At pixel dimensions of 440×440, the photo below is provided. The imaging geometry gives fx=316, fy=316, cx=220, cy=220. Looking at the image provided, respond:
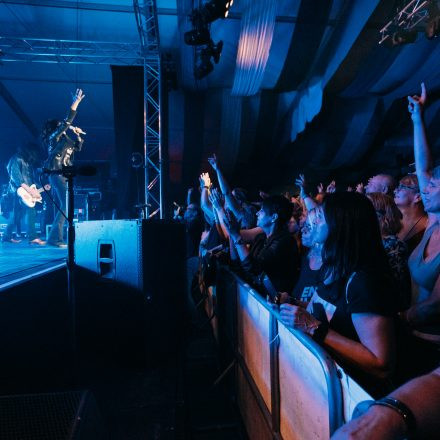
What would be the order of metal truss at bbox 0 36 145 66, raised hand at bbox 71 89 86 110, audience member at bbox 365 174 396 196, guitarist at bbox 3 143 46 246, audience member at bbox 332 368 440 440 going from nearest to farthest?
audience member at bbox 332 368 440 440
audience member at bbox 365 174 396 196
raised hand at bbox 71 89 86 110
guitarist at bbox 3 143 46 246
metal truss at bbox 0 36 145 66

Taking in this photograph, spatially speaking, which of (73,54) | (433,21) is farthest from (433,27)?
(73,54)

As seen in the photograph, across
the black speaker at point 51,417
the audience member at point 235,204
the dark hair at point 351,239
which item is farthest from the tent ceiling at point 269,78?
the black speaker at point 51,417

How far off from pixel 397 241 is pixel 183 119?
30.1 feet

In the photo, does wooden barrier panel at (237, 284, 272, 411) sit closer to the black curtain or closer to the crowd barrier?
the crowd barrier

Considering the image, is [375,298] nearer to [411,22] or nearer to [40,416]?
[40,416]

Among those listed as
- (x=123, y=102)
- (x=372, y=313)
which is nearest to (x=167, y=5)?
(x=123, y=102)

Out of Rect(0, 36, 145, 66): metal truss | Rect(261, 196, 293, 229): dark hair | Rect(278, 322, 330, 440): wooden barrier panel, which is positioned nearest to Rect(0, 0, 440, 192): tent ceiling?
Rect(0, 36, 145, 66): metal truss

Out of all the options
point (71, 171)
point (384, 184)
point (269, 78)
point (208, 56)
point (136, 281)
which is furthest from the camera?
point (269, 78)

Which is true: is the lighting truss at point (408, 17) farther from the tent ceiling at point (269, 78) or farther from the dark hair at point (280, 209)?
the dark hair at point (280, 209)

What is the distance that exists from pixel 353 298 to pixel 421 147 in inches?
56.0

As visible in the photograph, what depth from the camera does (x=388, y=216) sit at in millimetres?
2082

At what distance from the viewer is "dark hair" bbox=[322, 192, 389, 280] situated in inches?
46.7

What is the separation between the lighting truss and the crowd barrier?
5042mm

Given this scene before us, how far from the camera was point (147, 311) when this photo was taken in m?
2.93
